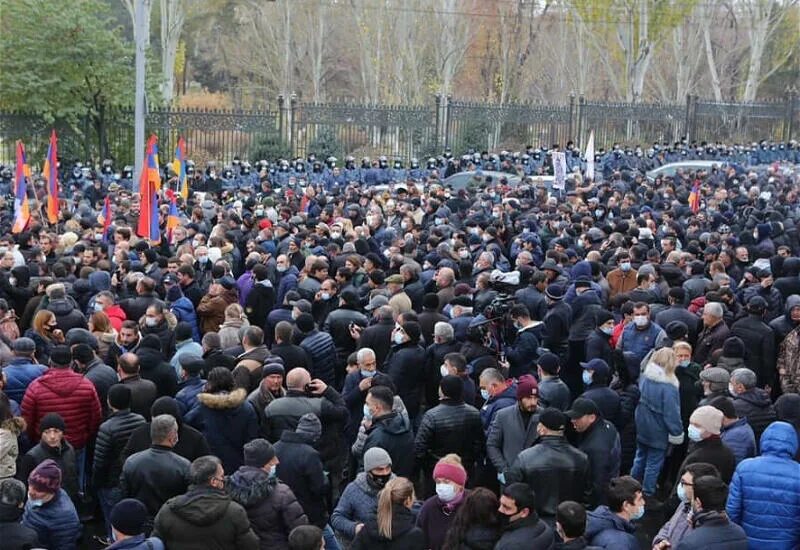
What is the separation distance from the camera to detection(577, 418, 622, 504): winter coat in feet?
25.8

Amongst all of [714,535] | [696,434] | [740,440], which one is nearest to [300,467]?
[714,535]

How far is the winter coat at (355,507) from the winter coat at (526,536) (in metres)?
0.96

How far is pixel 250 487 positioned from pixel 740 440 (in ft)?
12.0

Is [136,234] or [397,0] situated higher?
[397,0]

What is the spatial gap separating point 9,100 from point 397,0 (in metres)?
22.3

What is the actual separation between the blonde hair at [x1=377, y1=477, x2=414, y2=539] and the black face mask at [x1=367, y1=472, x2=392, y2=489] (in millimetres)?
458

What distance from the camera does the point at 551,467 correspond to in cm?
725

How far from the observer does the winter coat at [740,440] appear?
314 inches

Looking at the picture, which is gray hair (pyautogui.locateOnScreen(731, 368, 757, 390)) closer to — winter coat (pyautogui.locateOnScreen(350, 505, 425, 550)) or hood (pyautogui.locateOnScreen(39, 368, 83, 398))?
winter coat (pyautogui.locateOnScreen(350, 505, 425, 550))

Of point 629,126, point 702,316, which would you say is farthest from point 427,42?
point 702,316

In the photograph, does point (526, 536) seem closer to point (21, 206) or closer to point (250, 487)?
point (250, 487)

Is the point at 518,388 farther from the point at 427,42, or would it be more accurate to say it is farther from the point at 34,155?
the point at 427,42

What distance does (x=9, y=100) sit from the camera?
30.4 m

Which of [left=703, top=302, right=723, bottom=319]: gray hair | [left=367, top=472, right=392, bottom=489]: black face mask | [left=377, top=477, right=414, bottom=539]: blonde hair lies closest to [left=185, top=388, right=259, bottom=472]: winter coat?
[left=367, top=472, right=392, bottom=489]: black face mask
